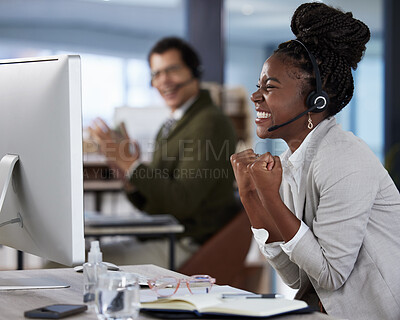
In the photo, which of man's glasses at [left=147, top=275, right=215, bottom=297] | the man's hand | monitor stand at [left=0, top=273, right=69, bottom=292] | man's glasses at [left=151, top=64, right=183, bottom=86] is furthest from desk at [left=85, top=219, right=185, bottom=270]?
man's glasses at [left=147, top=275, right=215, bottom=297]

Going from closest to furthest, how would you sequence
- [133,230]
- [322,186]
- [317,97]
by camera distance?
[322,186]
[317,97]
[133,230]

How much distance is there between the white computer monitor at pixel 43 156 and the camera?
1.28 meters

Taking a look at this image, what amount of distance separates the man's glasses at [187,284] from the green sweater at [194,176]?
195 cm

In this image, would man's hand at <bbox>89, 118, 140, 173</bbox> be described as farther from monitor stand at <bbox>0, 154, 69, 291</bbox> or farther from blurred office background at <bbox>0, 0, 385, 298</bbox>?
blurred office background at <bbox>0, 0, 385, 298</bbox>

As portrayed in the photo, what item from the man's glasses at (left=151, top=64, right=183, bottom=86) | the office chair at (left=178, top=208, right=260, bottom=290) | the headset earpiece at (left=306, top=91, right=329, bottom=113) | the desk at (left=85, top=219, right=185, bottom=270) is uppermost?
the man's glasses at (left=151, top=64, right=183, bottom=86)

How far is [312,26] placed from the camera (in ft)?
5.75

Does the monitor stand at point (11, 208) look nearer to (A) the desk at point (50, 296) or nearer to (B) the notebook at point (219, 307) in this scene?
(A) the desk at point (50, 296)

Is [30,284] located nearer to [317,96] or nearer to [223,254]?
[317,96]

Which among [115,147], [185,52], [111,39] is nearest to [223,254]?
[115,147]

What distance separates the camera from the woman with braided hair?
5.05 ft

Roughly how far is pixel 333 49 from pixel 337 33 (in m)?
0.04

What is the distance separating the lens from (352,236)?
1534mm

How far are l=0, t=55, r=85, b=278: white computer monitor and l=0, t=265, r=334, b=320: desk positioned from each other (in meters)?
0.08

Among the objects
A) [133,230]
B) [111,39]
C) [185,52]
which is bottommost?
[133,230]
